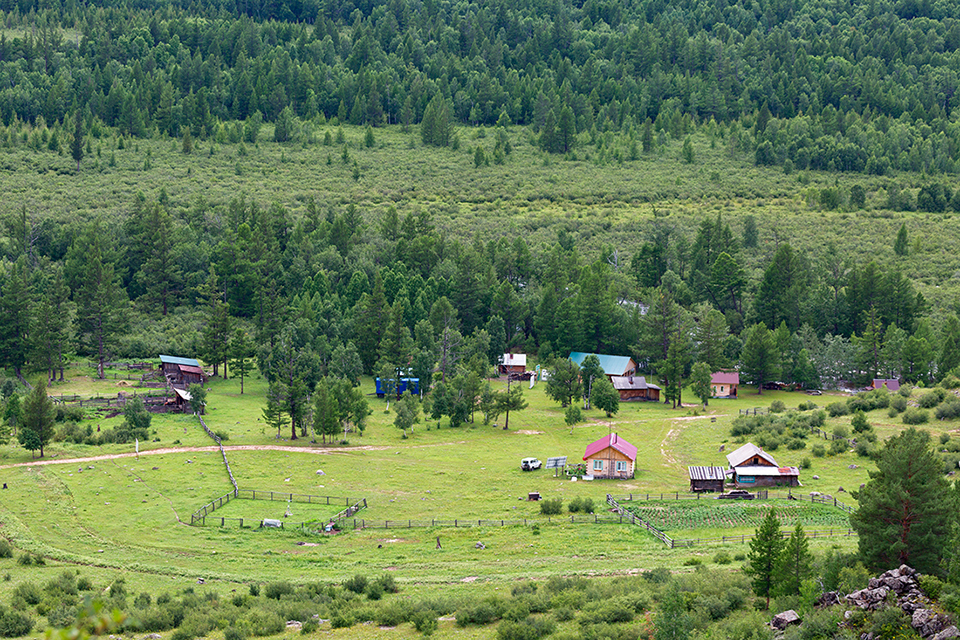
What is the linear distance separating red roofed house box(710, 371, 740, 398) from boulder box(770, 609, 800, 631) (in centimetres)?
6495

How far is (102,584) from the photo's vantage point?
44.0 m

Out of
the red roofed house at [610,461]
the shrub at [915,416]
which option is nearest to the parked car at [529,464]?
the red roofed house at [610,461]

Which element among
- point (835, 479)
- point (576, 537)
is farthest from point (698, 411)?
point (576, 537)

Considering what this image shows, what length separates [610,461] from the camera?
222ft

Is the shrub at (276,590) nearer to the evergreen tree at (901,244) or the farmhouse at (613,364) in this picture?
the farmhouse at (613,364)

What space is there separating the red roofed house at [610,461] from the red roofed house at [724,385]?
31.9 meters

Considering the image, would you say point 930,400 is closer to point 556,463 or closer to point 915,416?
point 915,416

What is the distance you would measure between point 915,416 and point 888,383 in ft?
71.8

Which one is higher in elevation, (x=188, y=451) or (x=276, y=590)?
(x=188, y=451)

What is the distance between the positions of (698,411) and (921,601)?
58288mm

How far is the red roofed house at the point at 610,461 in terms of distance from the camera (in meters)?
67.4

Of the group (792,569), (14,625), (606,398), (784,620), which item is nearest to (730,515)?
(792,569)

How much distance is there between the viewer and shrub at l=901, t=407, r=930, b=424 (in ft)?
242

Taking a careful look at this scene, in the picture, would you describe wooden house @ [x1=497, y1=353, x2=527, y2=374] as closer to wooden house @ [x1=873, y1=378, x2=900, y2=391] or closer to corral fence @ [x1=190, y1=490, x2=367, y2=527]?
wooden house @ [x1=873, y1=378, x2=900, y2=391]
